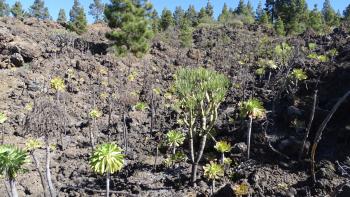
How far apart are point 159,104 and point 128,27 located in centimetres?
1183

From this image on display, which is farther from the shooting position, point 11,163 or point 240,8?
point 240,8

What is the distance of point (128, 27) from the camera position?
49.9m

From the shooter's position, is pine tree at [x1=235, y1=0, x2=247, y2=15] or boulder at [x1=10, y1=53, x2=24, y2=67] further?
pine tree at [x1=235, y1=0, x2=247, y2=15]

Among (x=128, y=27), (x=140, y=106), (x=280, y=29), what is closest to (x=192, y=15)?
(x=280, y=29)

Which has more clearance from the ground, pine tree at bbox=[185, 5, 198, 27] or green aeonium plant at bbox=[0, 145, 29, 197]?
pine tree at bbox=[185, 5, 198, 27]

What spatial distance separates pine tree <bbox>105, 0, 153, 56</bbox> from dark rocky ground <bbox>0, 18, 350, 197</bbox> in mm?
1696

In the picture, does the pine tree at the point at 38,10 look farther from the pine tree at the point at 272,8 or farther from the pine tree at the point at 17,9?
the pine tree at the point at 272,8

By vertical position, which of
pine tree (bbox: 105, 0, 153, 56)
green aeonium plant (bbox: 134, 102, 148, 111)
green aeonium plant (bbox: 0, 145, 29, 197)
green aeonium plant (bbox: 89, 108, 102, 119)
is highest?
pine tree (bbox: 105, 0, 153, 56)

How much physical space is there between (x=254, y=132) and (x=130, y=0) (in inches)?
1124

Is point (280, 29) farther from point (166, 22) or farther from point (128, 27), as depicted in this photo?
point (128, 27)

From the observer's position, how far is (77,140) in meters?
35.3

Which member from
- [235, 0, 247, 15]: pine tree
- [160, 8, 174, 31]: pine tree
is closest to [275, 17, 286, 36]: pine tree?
[160, 8, 174, 31]: pine tree

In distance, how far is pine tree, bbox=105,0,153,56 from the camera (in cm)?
5019

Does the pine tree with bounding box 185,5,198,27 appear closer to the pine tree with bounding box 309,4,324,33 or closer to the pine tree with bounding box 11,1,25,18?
the pine tree with bounding box 309,4,324,33
